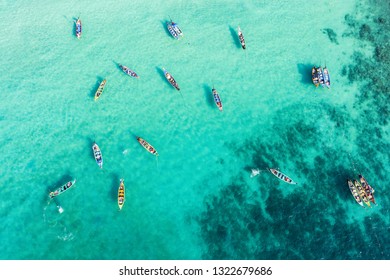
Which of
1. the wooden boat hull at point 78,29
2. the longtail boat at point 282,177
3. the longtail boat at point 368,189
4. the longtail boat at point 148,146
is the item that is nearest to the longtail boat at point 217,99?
the longtail boat at point 148,146

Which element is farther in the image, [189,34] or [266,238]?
[189,34]

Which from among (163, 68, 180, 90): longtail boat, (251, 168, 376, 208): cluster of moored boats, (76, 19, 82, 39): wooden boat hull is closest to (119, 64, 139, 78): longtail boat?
(163, 68, 180, 90): longtail boat

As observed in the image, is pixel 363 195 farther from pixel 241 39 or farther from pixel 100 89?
pixel 100 89

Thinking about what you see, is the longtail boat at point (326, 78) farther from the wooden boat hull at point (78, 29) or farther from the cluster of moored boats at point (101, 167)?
the wooden boat hull at point (78, 29)

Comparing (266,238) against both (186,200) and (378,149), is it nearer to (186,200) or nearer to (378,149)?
(186,200)

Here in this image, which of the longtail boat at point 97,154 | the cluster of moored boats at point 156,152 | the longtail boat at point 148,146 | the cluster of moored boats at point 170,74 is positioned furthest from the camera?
the cluster of moored boats at point 170,74

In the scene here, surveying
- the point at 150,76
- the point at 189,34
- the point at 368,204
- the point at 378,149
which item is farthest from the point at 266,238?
the point at 189,34
